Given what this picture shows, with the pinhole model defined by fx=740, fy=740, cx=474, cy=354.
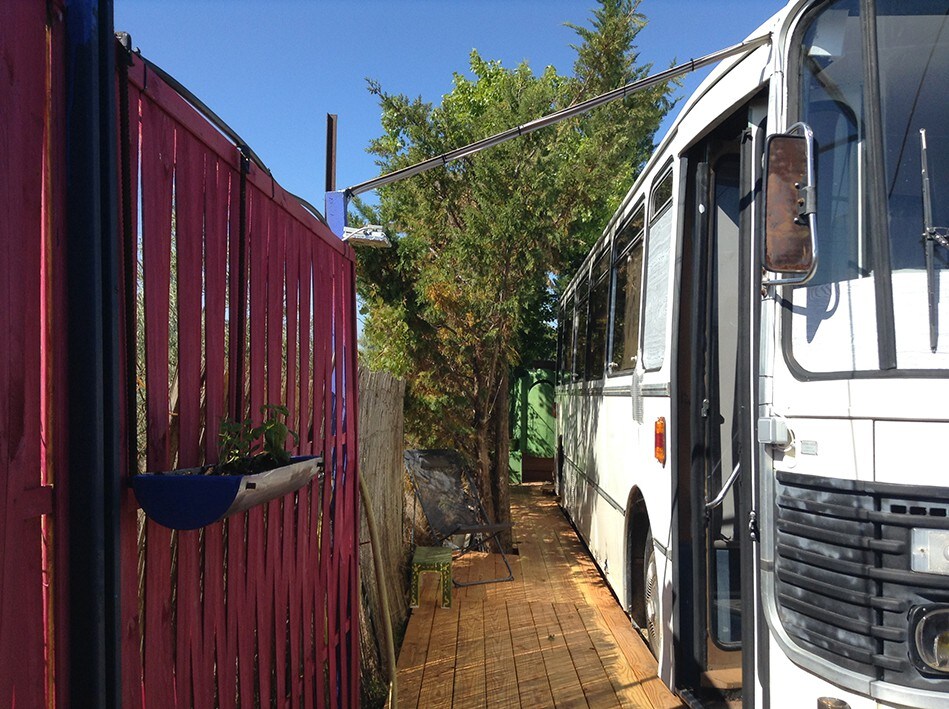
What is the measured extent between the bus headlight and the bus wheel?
2033mm

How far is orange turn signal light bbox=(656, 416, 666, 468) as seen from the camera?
3848mm

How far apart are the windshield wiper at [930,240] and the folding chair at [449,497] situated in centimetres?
488

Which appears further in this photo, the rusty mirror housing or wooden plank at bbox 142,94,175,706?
the rusty mirror housing

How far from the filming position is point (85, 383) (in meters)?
1.43

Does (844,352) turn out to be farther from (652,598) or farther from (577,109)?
(577,109)

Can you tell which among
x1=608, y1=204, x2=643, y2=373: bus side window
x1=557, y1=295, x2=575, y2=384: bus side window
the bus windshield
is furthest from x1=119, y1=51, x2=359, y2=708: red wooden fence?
x1=557, y1=295, x2=575, y2=384: bus side window

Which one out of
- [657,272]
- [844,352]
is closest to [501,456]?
[657,272]

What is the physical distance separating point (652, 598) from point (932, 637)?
2320 millimetres

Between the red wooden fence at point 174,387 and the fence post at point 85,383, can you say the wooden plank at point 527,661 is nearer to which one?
the red wooden fence at point 174,387

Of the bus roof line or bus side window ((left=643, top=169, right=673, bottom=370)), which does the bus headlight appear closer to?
bus side window ((left=643, top=169, right=673, bottom=370))

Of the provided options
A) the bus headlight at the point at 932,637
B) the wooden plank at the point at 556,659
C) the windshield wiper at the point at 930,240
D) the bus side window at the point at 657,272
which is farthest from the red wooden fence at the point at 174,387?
the windshield wiper at the point at 930,240

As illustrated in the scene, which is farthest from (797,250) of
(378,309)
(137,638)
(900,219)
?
(378,309)

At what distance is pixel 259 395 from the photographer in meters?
2.48

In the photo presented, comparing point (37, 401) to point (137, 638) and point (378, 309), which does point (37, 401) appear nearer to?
point (137, 638)
